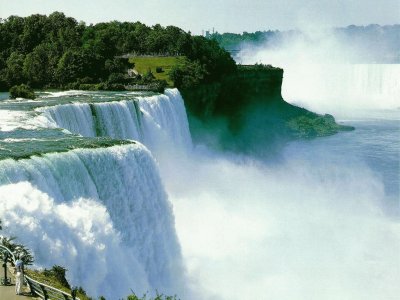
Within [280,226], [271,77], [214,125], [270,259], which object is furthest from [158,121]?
[271,77]

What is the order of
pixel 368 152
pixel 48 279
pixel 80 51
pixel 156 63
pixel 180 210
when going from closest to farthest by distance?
pixel 48 279, pixel 180 210, pixel 368 152, pixel 80 51, pixel 156 63

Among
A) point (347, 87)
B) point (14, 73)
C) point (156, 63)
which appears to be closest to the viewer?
point (14, 73)

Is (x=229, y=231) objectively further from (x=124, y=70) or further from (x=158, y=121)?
(x=124, y=70)

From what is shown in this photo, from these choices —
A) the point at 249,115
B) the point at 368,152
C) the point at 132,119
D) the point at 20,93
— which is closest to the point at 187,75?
the point at 249,115

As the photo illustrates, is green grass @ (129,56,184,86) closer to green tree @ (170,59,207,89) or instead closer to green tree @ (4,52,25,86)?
green tree @ (170,59,207,89)

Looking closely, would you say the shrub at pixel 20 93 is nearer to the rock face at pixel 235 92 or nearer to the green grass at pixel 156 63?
the rock face at pixel 235 92

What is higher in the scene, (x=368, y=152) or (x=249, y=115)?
(x=249, y=115)

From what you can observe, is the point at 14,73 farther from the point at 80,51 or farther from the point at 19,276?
the point at 19,276
